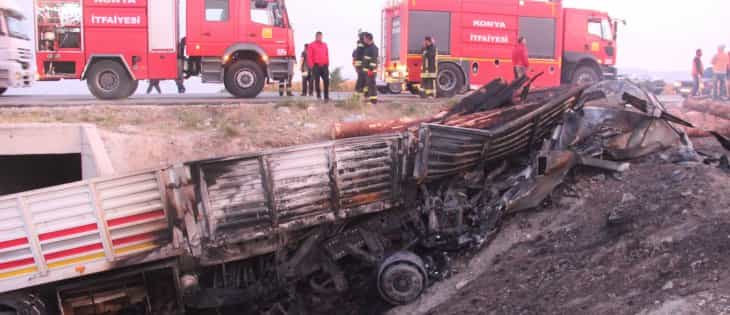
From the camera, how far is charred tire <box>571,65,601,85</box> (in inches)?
689

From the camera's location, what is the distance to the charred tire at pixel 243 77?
14117 millimetres

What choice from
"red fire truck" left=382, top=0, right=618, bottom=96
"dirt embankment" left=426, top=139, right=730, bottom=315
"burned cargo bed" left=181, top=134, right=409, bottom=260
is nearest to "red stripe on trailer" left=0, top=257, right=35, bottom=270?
"burned cargo bed" left=181, top=134, right=409, bottom=260

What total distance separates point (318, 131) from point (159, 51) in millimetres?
4436

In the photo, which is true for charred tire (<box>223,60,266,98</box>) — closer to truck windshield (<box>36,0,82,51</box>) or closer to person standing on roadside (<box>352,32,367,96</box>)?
person standing on roadside (<box>352,32,367,96</box>)

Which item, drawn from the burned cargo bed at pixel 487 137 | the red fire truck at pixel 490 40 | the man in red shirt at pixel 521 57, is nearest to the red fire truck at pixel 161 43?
the red fire truck at pixel 490 40

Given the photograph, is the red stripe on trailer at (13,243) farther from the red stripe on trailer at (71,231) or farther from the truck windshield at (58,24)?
the truck windshield at (58,24)

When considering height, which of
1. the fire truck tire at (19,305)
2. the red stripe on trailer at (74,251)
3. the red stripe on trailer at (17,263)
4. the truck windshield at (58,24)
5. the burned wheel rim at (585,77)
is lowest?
the fire truck tire at (19,305)

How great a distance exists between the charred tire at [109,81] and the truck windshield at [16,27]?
1.46m

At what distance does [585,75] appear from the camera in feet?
57.7

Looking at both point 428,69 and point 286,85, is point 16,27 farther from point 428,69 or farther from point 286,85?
point 428,69

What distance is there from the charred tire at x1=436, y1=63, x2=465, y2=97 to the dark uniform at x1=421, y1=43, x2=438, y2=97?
80 centimetres

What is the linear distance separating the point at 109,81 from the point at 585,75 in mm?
11992

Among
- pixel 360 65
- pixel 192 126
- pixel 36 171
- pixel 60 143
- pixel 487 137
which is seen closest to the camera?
pixel 487 137

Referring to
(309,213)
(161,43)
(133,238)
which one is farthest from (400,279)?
(161,43)
